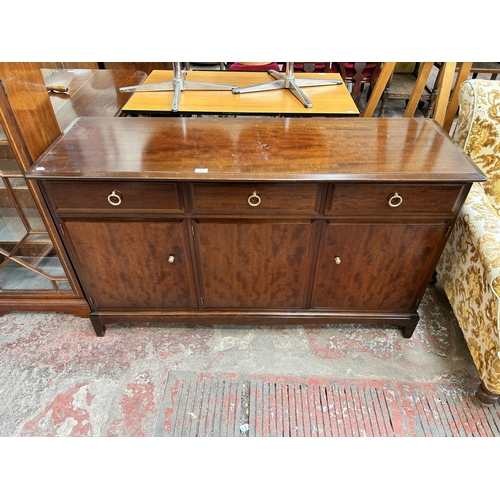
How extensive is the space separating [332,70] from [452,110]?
1.82 m

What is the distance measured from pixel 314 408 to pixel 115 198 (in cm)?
107

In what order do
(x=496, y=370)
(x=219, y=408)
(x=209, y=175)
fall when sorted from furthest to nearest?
(x=219, y=408), (x=496, y=370), (x=209, y=175)

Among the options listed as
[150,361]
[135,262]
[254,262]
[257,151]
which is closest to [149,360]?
[150,361]

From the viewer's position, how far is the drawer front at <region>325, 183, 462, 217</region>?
1.18 m

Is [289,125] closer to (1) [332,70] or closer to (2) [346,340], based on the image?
(2) [346,340]

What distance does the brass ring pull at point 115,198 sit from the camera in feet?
3.90

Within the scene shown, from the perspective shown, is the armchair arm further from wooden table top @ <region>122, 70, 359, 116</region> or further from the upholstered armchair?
wooden table top @ <region>122, 70, 359, 116</region>

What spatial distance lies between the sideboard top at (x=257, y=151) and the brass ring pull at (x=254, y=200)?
0.26 feet

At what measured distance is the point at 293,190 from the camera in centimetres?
119

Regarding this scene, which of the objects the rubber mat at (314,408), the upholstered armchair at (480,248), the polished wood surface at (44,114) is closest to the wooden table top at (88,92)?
the polished wood surface at (44,114)

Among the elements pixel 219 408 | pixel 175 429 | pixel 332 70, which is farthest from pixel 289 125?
pixel 332 70

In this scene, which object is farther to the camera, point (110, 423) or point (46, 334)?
point (46, 334)

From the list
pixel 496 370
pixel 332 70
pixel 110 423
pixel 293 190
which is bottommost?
pixel 110 423

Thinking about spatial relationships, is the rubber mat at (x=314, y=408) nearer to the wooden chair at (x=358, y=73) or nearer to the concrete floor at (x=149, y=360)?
the concrete floor at (x=149, y=360)
